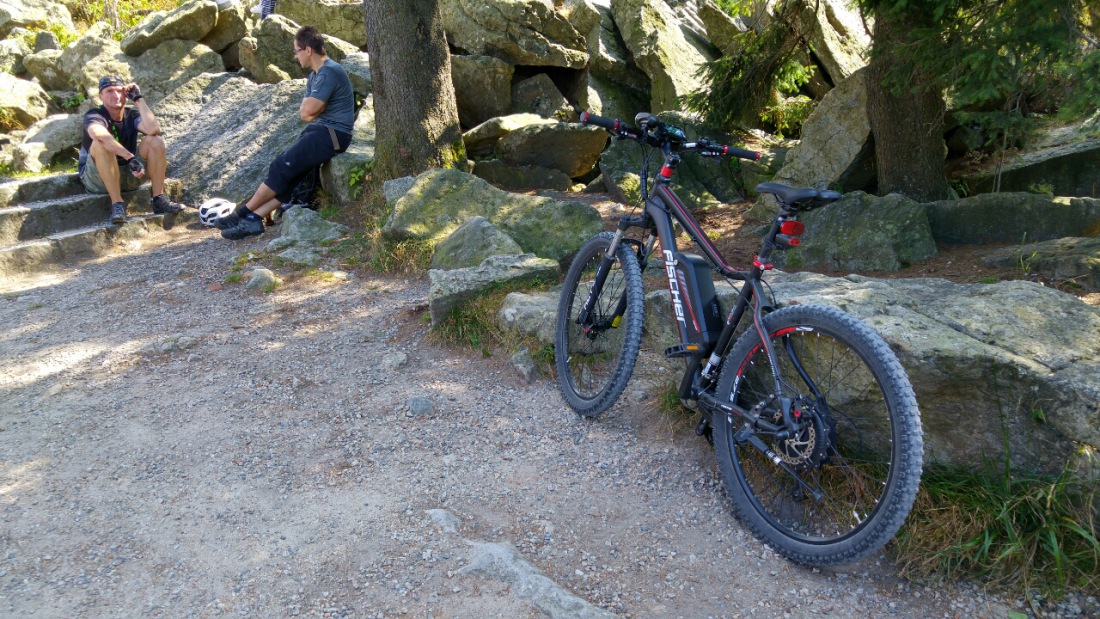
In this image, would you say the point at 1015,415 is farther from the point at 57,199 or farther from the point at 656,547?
the point at 57,199

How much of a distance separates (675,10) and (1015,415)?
10.8 meters

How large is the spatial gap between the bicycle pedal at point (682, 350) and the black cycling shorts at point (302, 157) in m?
5.64

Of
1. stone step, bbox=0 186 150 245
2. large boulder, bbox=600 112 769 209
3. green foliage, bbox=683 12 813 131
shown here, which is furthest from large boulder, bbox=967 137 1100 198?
stone step, bbox=0 186 150 245

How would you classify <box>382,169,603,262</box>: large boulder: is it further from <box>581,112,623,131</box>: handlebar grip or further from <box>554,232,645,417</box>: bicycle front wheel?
<box>581,112,623,131</box>: handlebar grip

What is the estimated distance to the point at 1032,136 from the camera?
7.76m

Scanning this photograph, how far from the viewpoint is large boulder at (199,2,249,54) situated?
12062 millimetres

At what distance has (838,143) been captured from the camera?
7.69m

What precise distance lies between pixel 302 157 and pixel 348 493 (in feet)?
17.4

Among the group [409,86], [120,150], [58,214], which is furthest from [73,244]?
[409,86]

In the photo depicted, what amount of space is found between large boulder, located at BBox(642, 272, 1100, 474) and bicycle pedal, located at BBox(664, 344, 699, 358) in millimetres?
515

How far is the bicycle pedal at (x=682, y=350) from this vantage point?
11.8 feet

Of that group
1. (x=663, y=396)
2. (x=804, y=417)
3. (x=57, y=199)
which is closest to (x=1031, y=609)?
(x=804, y=417)

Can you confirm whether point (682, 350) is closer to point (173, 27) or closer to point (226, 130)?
point (226, 130)

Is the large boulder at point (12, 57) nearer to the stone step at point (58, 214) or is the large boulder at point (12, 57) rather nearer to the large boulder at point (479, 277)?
the stone step at point (58, 214)
